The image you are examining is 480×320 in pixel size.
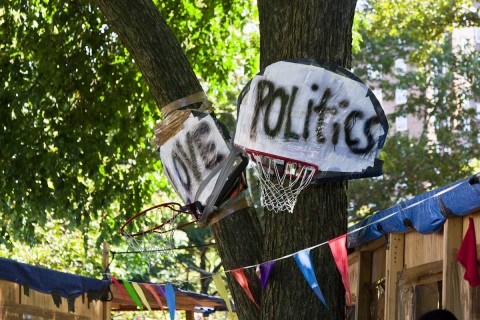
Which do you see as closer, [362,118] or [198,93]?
[362,118]

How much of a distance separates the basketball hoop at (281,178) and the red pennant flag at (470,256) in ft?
3.79

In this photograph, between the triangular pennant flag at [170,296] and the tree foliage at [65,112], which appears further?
the tree foliage at [65,112]

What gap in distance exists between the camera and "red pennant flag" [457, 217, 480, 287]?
5703mm

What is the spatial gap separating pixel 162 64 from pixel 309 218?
161 centimetres

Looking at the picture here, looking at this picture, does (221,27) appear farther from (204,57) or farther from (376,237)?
(376,237)

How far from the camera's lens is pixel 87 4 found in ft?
38.3

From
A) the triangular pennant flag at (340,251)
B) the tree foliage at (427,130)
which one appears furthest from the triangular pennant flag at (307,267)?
the tree foliage at (427,130)

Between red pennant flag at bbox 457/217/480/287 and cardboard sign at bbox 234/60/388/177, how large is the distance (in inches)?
39.0

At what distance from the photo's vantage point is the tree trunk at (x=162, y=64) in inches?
278

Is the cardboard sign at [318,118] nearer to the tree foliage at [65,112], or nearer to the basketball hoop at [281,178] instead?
the basketball hoop at [281,178]

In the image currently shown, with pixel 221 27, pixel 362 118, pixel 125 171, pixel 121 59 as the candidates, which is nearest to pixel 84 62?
pixel 121 59

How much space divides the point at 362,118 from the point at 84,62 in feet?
19.7

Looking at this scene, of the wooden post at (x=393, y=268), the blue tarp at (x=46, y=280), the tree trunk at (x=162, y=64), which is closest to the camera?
the tree trunk at (x=162, y=64)

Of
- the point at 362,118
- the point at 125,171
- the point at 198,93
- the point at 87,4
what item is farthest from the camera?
the point at 125,171
